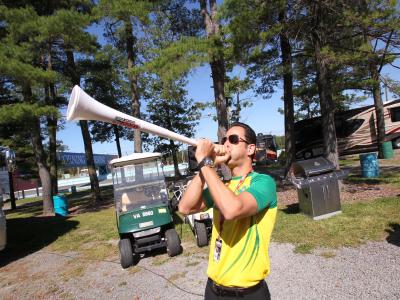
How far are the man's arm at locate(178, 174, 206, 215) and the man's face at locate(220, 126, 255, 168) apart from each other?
9.9 inches

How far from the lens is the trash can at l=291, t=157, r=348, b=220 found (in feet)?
27.2

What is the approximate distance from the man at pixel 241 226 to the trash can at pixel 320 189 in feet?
20.8

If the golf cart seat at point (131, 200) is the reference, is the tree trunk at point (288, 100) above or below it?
above

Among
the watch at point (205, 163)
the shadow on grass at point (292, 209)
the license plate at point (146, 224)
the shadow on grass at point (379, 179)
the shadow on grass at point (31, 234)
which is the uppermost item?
the watch at point (205, 163)

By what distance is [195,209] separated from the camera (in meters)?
2.54

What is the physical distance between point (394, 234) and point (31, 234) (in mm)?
10446

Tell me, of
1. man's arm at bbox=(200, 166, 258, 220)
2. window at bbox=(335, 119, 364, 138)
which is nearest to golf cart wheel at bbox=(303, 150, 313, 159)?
window at bbox=(335, 119, 364, 138)

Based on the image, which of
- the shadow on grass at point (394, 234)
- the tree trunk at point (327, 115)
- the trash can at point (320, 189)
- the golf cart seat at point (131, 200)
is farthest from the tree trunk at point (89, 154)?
the shadow on grass at point (394, 234)

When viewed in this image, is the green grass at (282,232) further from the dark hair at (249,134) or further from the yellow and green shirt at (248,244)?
the dark hair at (249,134)

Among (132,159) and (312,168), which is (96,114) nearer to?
(132,159)

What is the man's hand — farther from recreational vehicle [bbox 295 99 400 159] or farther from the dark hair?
recreational vehicle [bbox 295 99 400 159]

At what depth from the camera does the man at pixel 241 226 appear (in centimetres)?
215

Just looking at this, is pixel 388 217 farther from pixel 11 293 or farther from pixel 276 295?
pixel 11 293

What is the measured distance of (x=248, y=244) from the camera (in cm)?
222
